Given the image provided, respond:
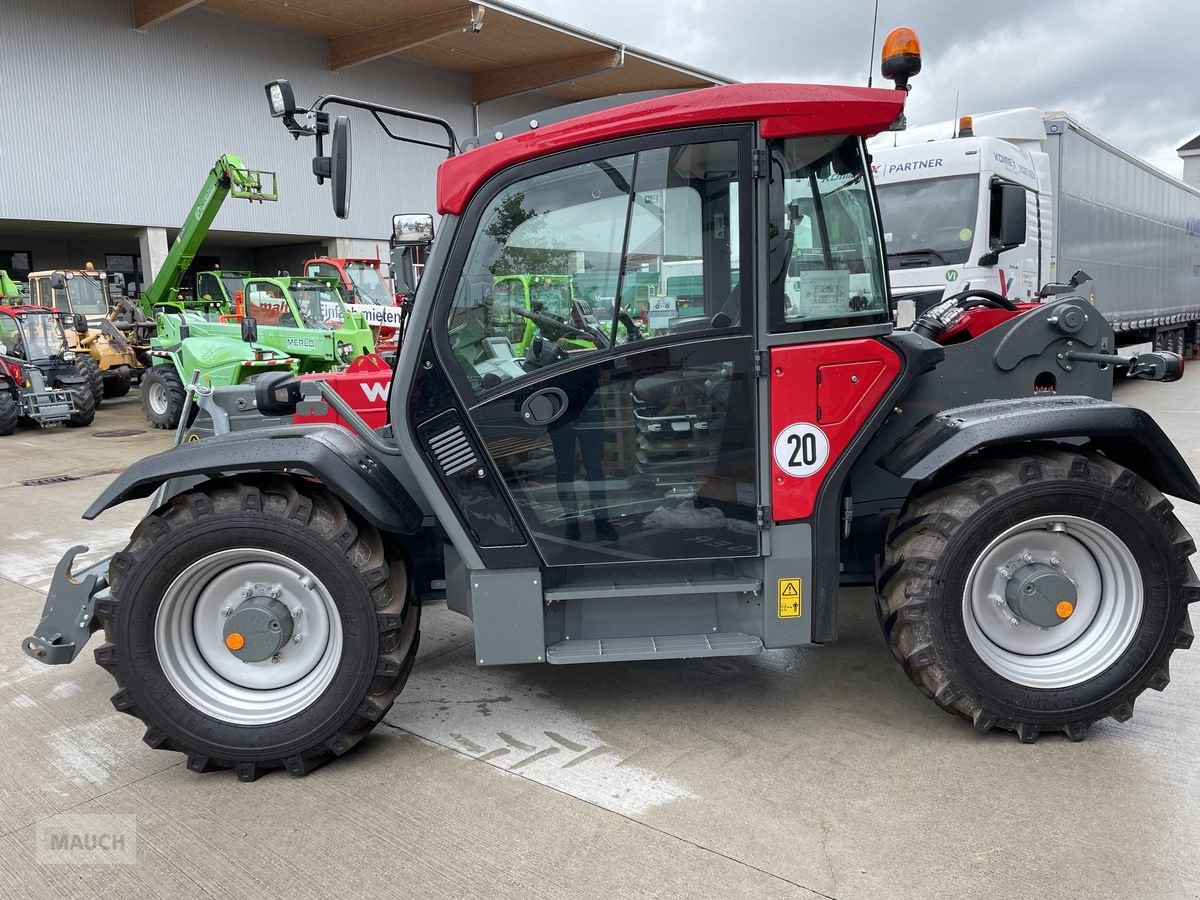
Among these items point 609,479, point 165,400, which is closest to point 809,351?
point 609,479

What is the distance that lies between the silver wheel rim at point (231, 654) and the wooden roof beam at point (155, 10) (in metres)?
22.1

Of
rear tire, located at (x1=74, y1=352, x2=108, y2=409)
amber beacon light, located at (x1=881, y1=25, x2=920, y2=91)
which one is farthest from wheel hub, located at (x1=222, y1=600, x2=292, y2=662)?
rear tire, located at (x1=74, y1=352, x2=108, y2=409)

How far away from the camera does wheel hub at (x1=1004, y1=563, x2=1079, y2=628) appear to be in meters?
3.25

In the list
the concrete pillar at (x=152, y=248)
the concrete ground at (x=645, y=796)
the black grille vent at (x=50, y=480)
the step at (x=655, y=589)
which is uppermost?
the concrete pillar at (x=152, y=248)

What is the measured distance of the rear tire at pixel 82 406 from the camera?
45.1 feet

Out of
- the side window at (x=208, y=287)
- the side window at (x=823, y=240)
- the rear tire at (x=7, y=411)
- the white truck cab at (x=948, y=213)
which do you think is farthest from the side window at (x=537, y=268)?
the side window at (x=208, y=287)

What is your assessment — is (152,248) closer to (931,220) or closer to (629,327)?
(931,220)

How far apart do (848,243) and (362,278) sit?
13553 millimetres

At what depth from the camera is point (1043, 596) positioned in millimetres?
3258

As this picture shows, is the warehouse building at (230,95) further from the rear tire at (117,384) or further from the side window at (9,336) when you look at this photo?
the side window at (9,336)

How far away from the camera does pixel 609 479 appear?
127 inches

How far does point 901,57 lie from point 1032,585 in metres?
2.06

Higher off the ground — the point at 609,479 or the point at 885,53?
the point at 885,53

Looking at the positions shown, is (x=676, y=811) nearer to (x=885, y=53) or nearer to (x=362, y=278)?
(x=885, y=53)
